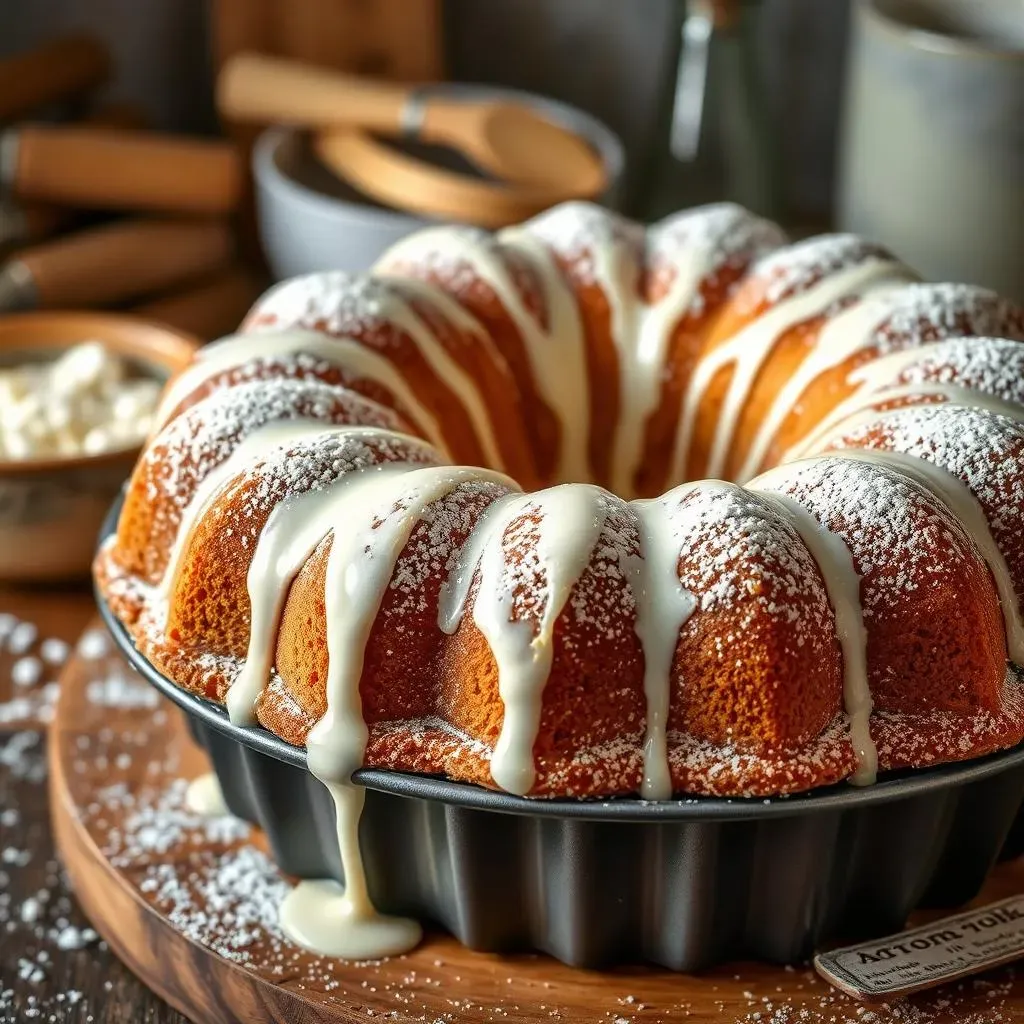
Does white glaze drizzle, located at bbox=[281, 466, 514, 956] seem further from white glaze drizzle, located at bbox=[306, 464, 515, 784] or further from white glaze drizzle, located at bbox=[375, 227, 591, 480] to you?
white glaze drizzle, located at bbox=[375, 227, 591, 480]

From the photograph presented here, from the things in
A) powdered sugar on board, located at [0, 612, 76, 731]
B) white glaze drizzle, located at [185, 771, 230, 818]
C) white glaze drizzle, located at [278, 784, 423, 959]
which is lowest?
powdered sugar on board, located at [0, 612, 76, 731]

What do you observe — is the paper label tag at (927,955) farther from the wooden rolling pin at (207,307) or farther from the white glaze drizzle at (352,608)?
the wooden rolling pin at (207,307)

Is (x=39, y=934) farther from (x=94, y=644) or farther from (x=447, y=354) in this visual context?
(x=447, y=354)

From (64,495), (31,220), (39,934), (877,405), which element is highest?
(877,405)

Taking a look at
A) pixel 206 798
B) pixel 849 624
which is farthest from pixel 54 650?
pixel 849 624

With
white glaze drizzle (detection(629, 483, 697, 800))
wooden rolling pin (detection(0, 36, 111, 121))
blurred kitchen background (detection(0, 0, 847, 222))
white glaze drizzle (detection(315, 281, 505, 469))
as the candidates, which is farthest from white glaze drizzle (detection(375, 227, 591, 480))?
wooden rolling pin (detection(0, 36, 111, 121))
